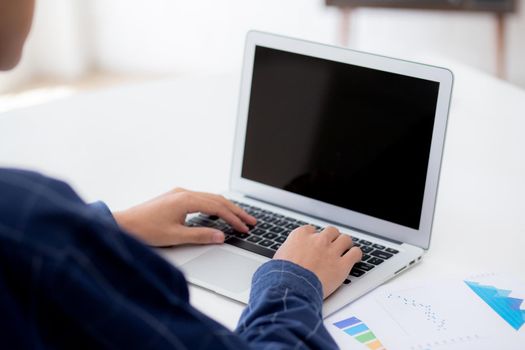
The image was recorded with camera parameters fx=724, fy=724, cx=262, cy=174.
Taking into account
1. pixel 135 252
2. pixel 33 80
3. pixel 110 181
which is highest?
pixel 135 252

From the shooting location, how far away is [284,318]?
31.5 inches

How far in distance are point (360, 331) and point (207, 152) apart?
73cm

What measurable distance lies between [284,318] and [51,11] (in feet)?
13.2

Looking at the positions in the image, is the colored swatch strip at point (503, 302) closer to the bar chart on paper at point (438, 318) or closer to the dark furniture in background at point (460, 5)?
the bar chart on paper at point (438, 318)

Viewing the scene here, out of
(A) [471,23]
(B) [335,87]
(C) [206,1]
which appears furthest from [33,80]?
(B) [335,87]

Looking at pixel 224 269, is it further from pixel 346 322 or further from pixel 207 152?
pixel 207 152

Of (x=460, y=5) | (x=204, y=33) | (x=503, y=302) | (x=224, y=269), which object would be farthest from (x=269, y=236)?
(x=204, y=33)

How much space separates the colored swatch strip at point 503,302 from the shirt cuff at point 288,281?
24 cm

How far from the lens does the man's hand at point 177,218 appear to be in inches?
43.0

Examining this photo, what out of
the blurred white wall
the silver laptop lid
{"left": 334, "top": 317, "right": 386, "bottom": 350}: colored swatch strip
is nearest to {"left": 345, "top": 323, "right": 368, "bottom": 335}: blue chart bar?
{"left": 334, "top": 317, "right": 386, "bottom": 350}: colored swatch strip

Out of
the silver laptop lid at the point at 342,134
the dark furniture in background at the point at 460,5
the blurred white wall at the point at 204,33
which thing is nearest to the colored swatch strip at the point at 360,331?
the silver laptop lid at the point at 342,134

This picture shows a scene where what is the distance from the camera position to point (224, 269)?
103 cm

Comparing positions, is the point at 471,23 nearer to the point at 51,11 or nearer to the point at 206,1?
the point at 206,1

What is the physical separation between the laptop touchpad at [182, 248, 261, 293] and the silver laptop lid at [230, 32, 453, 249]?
8.0 inches
